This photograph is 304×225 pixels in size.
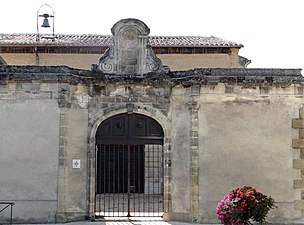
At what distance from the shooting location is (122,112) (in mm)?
13430

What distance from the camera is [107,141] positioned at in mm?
A: 13508

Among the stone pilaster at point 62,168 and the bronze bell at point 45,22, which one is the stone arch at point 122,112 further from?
the bronze bell at point 45,22

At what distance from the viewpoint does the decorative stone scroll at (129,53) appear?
13.6 metres

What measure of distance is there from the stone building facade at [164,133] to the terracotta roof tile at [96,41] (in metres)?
5.95

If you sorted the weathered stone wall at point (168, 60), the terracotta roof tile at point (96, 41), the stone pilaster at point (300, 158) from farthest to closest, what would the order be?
the weathered stone wall at point (168, 60) < the terracotta roof tile at point (96, 41) < the stone pilaster at point (300, 158)

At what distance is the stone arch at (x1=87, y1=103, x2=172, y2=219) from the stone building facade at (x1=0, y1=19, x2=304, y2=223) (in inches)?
1.1

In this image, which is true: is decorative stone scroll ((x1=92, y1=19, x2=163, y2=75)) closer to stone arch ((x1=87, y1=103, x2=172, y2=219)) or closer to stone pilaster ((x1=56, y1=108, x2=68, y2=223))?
stone arch ((x1=87, y1=103, x2=172, y2=219))

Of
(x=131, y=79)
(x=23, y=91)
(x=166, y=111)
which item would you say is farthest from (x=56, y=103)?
(x=166, y=111)

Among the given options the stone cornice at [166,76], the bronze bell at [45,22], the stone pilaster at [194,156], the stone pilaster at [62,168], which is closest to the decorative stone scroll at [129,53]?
the stone cornice at [166,76]

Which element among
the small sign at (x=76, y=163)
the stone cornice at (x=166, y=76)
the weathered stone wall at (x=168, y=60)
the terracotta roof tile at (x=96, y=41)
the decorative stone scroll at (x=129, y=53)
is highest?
the terracotta roof tile at (x=96, y=41)

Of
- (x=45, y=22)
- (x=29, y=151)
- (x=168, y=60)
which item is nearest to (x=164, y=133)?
(x=29, y=151)

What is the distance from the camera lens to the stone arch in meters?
13.1

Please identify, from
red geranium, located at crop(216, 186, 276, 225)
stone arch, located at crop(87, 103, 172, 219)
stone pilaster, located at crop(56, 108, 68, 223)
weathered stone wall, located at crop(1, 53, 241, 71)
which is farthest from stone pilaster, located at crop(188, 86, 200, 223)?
weathered stone wall, located at crop(1, 53, 241, 71)

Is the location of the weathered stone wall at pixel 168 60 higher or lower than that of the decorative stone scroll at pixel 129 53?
higher
